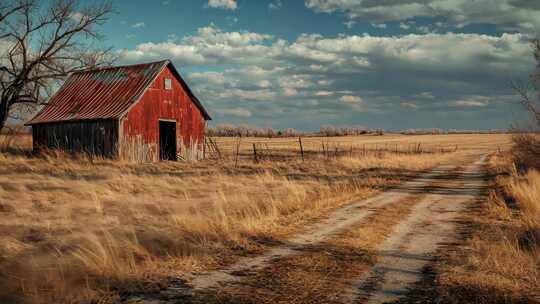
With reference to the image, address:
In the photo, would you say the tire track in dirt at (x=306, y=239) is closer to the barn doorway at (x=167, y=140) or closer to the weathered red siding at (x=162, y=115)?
the weathered red siding at (x=162, y=115)

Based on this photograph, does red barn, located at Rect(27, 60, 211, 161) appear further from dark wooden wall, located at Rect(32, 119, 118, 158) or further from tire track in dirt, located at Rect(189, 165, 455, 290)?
tire track in dirt, located at Rect(189, 165, 455, 290)

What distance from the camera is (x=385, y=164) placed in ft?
87.0

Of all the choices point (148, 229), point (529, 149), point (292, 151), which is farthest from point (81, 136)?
point (292, 151)

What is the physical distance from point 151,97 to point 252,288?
20768 millimetres

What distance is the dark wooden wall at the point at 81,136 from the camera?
22453 mm

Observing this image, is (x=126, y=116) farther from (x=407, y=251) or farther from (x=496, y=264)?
(x=496, y=264)

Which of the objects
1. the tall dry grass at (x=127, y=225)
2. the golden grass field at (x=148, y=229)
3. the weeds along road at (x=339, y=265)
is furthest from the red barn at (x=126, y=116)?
the weeds along road at (x=339, y=265)

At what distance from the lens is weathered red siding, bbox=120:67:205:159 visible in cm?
2311

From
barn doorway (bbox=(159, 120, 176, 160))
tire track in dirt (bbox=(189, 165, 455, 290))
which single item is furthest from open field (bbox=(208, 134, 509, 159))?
tire track in dirt (bbox=(189, 165, 455, 290))

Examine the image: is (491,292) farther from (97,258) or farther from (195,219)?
(195,219)

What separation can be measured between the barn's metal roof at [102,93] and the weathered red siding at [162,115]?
0.40 metres

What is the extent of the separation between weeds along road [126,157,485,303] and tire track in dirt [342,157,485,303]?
1 centimetres

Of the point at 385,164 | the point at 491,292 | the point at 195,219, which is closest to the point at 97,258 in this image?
the point at 195,219

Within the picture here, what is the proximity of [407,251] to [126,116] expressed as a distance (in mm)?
18955
